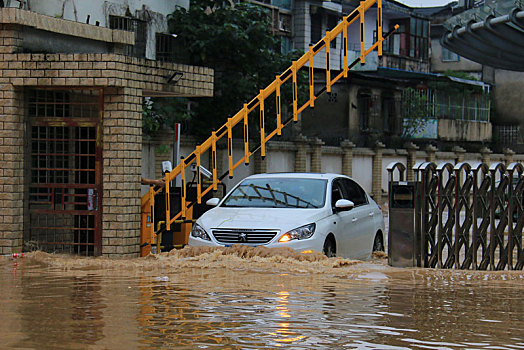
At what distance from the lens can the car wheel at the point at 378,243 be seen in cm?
1685

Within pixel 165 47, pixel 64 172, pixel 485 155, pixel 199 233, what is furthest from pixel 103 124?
pixel 485 155

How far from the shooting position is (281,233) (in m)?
13.7

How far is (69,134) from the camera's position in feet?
54.4

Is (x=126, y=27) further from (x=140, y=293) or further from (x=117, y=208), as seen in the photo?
(x=140, y=293)

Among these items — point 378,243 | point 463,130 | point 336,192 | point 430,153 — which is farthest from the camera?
point 463,130

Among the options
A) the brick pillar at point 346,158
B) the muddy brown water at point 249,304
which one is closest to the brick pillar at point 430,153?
the brick pillar at point 346,158

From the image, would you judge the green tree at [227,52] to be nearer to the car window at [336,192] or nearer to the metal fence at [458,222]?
the car window at [336,192]

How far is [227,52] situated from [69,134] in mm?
16355

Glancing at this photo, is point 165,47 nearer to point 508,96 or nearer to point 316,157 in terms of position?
point 316,157

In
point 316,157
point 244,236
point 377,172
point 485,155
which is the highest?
point 485,155

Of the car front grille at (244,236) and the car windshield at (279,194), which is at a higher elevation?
the car windshield at (279,194)

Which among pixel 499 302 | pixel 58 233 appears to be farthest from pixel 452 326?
pixel 58 233

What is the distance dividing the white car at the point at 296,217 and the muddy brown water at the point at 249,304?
24 cm

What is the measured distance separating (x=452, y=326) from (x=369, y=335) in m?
0.99
